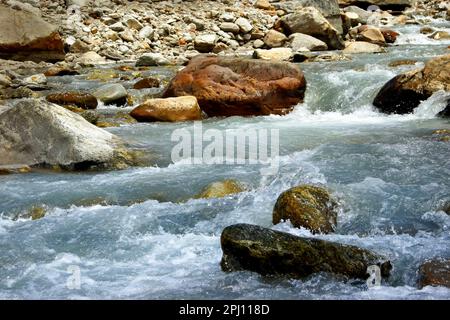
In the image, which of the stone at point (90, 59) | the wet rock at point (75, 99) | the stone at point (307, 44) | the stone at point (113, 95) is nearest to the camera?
the wet rock at point (75, 99)

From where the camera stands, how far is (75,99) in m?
10.8

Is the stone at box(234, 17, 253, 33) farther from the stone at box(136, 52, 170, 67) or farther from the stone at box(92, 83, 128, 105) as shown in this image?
→ the stone at box(92, 83, 128, 105)

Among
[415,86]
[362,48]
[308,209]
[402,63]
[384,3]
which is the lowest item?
[308,209]

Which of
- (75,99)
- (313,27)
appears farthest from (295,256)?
(313,27)

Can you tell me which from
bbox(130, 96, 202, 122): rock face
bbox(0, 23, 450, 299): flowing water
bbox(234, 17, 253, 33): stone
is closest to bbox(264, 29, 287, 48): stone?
bbox(234, 17, 253, 33): stone

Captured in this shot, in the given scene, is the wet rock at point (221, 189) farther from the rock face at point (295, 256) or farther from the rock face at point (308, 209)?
the rock face at point (295, 256)

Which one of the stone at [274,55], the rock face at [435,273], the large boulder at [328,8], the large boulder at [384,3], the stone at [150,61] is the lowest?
the rock face at [435,273]

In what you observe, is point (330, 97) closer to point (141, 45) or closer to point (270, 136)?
point (270, 136)

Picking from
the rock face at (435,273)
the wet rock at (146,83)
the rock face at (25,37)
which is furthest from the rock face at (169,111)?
the rock face at (25,37)

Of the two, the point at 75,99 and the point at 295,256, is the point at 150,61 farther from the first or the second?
the point at 295,256

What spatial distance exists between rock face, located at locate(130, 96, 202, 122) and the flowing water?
1.19m

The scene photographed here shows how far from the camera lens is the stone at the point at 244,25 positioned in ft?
66.6

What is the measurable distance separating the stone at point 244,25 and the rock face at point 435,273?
17.5 m

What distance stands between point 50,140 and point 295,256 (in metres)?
4.25
